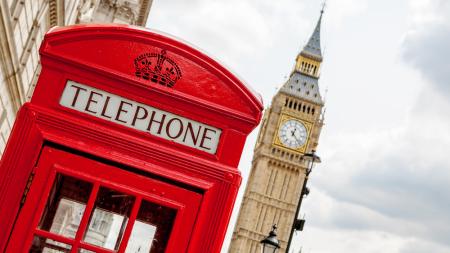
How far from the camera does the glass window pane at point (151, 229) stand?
9.59 feet

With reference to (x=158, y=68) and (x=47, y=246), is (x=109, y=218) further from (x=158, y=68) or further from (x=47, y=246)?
(x=158, y=68)

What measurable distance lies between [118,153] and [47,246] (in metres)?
0.47

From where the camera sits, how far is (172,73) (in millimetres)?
3090

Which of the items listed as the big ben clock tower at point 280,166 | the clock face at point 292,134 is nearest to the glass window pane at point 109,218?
the big ben clock tower at point 280,166

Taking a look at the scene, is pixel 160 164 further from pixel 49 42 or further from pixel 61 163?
pixel 49 42

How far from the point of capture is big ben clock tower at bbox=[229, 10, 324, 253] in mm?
56844

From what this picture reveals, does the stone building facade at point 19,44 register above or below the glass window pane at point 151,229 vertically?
above

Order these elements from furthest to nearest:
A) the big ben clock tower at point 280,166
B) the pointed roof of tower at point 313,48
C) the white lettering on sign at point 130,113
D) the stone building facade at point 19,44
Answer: the pointed roof of tower at point 313,48 < the big ben clock tower at point 280,166 < the stone building facade at point 19,44 < the white lettering on sign at point 130,113

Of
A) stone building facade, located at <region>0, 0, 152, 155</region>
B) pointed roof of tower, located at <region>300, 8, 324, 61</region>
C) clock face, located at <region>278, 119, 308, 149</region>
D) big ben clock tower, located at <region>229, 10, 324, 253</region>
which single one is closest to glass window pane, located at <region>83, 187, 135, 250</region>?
stone building facade, located at <region>0, 0, 152, 155</region>

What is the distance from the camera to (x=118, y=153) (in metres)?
2.90

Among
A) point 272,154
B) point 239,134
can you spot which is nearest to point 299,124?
point 272,154

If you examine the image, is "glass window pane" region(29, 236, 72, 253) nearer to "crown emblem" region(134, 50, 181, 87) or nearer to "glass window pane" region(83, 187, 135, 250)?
"glass window pane" region(83, 187, 135, 250)

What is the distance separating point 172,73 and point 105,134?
418 mm

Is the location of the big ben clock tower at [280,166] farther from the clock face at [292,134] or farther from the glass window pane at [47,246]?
the glass window pane at [47,246]
